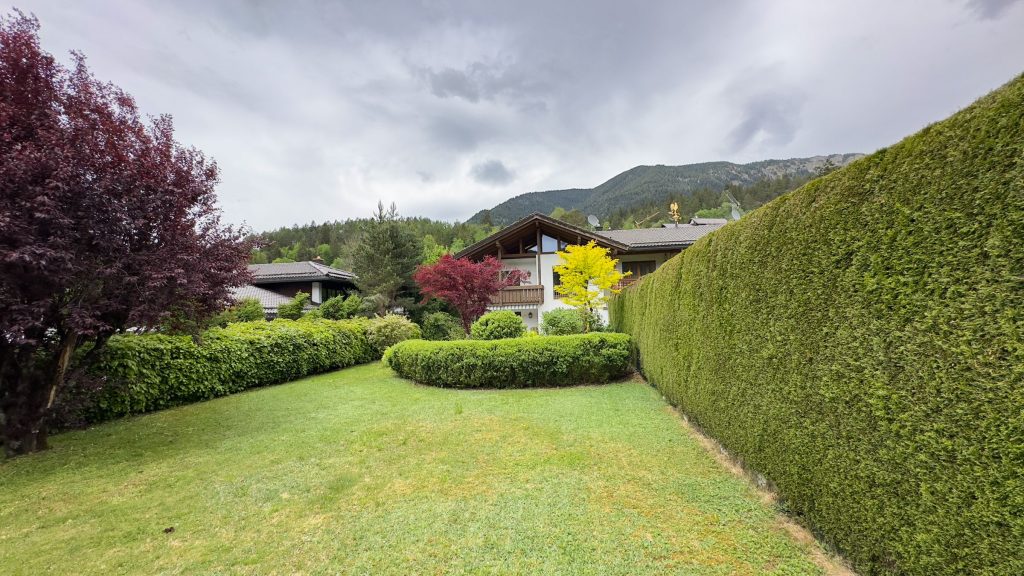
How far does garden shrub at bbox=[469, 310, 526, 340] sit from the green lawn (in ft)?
19.2

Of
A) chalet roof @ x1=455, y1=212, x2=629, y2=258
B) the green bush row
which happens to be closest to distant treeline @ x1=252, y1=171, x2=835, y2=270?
chalet roof @ x1=455, y1=212, x2=629, y2=258

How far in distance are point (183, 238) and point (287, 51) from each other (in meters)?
5.84

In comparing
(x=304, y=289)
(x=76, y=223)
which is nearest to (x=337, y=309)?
(x=304, y=289)

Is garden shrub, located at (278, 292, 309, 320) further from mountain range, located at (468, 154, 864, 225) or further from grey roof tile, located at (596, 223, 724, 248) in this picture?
mountain range, located at (468, 154, 864, 225)

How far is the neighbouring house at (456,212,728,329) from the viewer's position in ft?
66.8

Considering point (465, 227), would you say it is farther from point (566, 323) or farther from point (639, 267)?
point (566, 323)

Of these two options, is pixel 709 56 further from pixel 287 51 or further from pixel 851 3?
pixel 287 51

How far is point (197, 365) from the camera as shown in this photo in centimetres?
923

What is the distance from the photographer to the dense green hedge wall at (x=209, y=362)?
24.7 ft

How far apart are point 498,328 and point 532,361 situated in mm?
3120

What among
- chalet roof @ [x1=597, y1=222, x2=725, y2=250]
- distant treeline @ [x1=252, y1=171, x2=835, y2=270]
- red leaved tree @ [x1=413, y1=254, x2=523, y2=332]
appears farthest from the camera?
distant treeline @ [x1=252, y1=171, x2=835, y2=270]

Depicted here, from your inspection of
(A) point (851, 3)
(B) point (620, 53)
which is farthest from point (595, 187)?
(A) point (851, 3)

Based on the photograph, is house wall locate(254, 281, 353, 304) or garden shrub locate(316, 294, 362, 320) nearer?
garden shrub locate(316, 294, 362, 320)

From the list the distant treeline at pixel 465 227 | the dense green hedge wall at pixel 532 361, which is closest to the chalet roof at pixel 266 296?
the dense green hedge wall at pixel 532 361
